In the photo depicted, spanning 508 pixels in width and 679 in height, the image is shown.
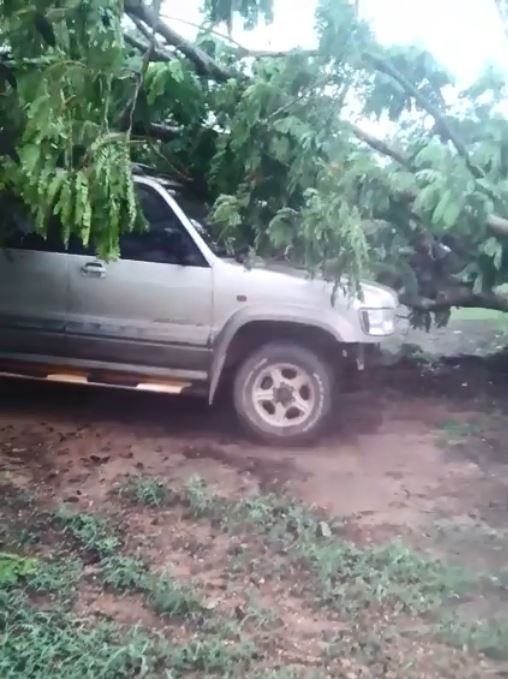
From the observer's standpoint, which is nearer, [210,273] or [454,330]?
[210,273]

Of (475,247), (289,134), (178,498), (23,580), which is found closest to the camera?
(23,580)

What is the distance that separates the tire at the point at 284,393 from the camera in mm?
5160

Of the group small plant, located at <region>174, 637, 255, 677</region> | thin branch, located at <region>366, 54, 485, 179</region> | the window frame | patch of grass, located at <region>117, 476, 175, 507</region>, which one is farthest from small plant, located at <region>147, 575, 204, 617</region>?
the window frame

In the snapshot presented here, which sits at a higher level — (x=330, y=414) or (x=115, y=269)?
(x=115, y=269)

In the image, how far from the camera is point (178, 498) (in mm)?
4434

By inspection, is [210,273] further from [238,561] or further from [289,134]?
[238,561]

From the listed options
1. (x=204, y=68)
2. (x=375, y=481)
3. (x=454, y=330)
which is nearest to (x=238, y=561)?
(x=375, y=481)

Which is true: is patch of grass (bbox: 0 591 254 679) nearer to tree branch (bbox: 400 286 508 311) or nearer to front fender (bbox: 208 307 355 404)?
front fender (bbox: 208 307 355 404)

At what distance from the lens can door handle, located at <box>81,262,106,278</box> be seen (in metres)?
5.29

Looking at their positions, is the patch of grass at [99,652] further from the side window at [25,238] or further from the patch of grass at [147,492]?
the side window at [25,238]

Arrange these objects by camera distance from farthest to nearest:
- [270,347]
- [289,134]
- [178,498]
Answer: [270,347]
[178,498]
[289,134]

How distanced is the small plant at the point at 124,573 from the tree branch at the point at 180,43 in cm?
211

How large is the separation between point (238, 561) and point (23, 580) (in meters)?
0.81

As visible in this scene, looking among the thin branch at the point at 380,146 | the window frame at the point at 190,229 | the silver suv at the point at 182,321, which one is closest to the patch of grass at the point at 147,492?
the silver suv at the point at 182,321
